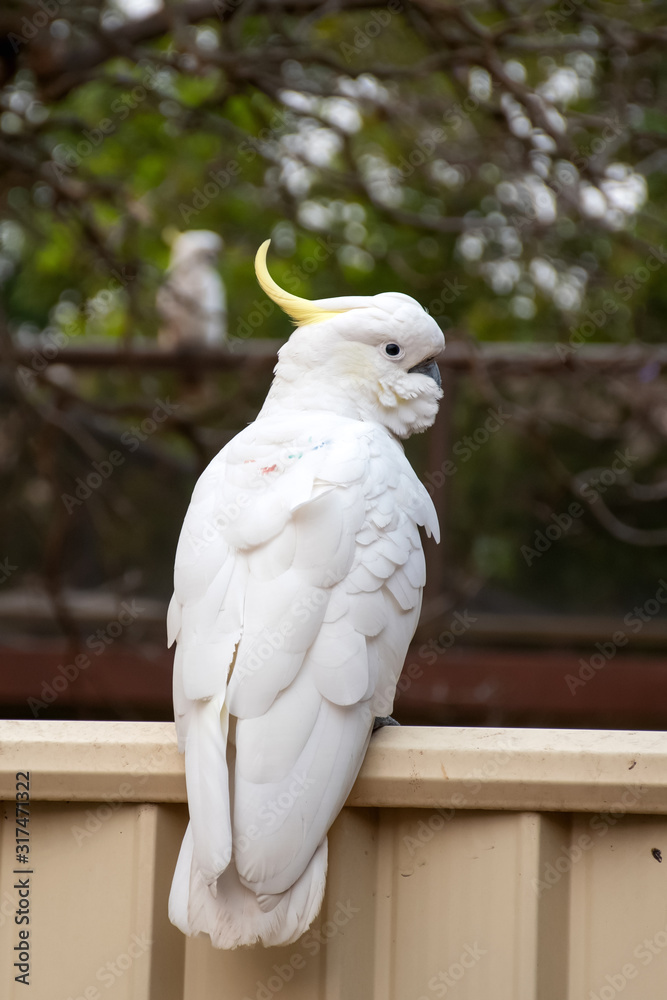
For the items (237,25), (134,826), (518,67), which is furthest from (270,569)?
(518,67)

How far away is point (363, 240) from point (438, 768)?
4562 mm

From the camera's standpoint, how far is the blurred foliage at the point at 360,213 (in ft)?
10.6

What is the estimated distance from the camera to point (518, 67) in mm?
4016

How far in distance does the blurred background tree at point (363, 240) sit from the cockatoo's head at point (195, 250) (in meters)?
1.16

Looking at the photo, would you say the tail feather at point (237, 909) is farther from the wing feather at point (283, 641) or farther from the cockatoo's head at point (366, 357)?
the cockatoo's head at point (366, 357)

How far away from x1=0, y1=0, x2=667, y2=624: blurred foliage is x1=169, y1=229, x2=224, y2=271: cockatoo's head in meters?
0.96

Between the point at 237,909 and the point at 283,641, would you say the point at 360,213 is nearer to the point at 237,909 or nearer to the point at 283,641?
the point at 283,641

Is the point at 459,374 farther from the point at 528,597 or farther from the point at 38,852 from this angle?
the point at 38,852

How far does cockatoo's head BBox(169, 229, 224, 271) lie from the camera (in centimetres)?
658

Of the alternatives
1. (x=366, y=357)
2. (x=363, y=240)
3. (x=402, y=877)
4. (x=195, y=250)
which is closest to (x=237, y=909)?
(x=402, y=877)

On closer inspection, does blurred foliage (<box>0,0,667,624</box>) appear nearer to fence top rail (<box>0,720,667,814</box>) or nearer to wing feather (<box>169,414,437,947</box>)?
wing feather (<box>169,414,437,947</box>)

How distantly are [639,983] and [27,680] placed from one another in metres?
3.81

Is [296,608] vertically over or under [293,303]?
under

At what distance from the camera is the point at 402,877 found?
1.24 m
